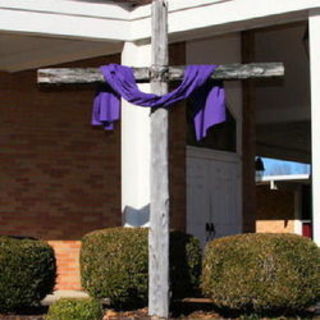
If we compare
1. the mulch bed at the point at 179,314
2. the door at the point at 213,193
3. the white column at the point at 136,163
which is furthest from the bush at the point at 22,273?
the door at the point at 213,193

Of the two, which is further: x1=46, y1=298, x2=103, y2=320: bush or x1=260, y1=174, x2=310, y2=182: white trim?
x1=260, y1=174, x2=310, y2=182: white trim

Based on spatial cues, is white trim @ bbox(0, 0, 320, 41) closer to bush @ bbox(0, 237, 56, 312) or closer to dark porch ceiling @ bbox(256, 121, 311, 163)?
bush @ bbox(0, 237, 56, 312)

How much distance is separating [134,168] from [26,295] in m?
2.31

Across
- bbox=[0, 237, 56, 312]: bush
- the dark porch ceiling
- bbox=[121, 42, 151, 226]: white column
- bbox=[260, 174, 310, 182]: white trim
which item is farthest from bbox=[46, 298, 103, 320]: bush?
bbox=[260, 174, 310, 182]: white trim

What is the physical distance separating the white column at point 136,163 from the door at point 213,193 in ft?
6.88

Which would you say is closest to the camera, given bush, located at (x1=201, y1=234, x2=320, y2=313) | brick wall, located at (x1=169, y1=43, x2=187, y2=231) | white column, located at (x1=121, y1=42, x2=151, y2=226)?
bush, located at (x1=201, y1=234, x2=320, y2=313)

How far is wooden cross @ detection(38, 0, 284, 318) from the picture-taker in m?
8.43

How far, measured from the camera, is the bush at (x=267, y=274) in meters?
8.16

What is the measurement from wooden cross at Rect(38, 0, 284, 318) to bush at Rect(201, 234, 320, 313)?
0.64 meters

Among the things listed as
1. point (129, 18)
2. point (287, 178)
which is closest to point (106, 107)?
point (129, 18)

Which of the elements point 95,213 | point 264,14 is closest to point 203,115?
point 264,14

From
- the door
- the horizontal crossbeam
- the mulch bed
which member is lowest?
the mulch bed

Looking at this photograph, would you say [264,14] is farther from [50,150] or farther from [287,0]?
[50,150]

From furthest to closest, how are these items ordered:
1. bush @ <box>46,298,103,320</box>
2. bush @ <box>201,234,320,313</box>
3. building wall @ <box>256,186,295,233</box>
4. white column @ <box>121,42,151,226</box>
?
building wall @ <box>256,186,295,233</box>
white column @ <box>121,42,151,226</box>
bush @ <box>201,234,320,313</box>
bush @ <box>46,298,103,320</box>
